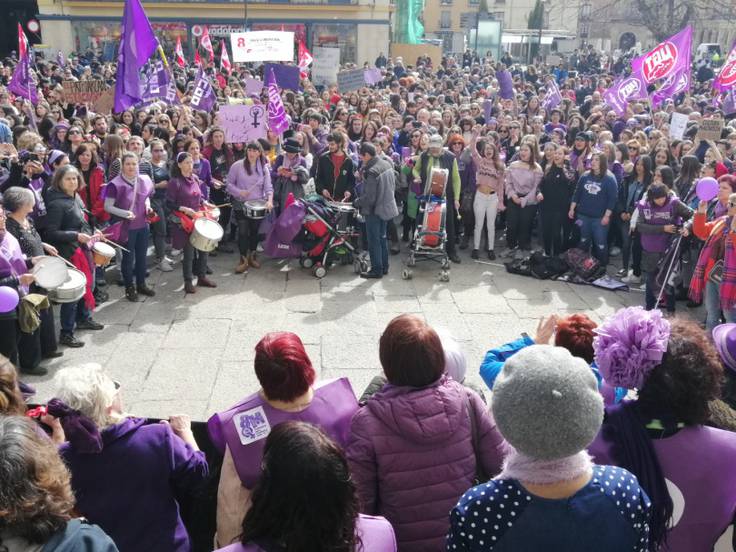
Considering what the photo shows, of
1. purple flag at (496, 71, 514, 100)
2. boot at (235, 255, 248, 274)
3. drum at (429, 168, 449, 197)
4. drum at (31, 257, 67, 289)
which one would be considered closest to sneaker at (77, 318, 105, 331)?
drum at (31, 257, 67, 289)

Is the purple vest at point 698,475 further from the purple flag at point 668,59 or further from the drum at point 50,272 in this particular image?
the purple flag at point 668,59

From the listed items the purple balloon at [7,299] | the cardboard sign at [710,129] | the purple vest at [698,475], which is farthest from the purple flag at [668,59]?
the purple vest at [698,475]

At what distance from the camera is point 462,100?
19203 mm

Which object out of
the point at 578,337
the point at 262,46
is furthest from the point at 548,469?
the point at 262,46

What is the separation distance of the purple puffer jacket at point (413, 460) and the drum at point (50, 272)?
13.2 feet

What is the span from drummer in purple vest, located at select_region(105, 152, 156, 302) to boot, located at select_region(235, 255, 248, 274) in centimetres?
134

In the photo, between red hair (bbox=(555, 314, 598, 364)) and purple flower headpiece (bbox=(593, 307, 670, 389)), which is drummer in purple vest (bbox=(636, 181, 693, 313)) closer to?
red hair (bbox=(555, 314, 598, 364))

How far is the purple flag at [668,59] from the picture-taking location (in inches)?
536

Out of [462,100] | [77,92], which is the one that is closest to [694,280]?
[77,92]

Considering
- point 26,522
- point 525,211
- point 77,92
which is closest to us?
point 26,522

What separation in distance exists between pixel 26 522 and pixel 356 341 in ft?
16.9

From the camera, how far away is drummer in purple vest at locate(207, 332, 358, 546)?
2908mm

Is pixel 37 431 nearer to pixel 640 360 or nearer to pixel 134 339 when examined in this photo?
pixel 640 360

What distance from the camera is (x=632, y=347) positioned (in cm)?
263
